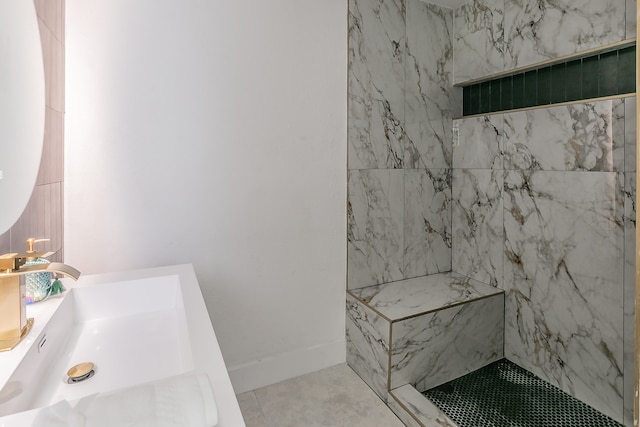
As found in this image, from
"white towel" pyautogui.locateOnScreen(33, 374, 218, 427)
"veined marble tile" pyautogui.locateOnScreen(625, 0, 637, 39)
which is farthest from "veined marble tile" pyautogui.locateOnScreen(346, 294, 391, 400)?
"veined marble tile" pyautogui.locateOnScreen(625, 0, 637, 39)

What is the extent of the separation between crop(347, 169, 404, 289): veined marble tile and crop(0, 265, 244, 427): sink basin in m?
1.14

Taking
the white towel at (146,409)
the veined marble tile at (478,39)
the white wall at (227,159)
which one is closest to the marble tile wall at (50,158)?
the white wall at (227,159)

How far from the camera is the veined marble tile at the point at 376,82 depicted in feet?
7.43

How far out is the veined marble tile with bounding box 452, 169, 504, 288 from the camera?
2.36 m

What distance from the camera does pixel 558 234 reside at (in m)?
2.01

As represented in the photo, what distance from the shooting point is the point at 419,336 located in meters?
2.01

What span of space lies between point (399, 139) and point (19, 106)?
6.50ft

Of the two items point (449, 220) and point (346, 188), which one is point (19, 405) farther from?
point (449, 220)

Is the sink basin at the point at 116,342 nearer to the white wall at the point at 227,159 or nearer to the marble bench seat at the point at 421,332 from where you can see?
the white wall at the point at 227,159

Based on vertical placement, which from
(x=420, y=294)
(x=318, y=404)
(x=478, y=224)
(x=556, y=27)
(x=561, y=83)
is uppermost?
(x=556, y=27)

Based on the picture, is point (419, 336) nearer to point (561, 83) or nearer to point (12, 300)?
point (561, 83)

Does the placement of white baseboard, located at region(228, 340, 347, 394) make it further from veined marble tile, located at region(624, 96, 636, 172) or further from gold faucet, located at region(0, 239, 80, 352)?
veined marble tile, located at region(624, 96, 636, 172)

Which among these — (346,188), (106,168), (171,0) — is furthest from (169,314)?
(171,0)

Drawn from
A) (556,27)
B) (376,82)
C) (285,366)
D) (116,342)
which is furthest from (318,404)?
(556,27)
